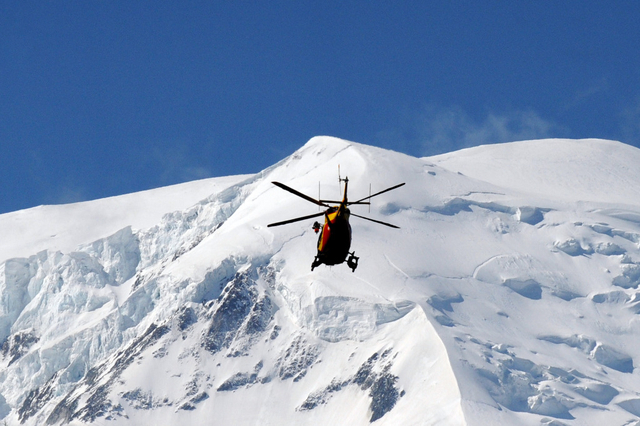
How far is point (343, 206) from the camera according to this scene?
7244 cm

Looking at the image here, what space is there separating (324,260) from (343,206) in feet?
13.5

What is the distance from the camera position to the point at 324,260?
7444 cm
